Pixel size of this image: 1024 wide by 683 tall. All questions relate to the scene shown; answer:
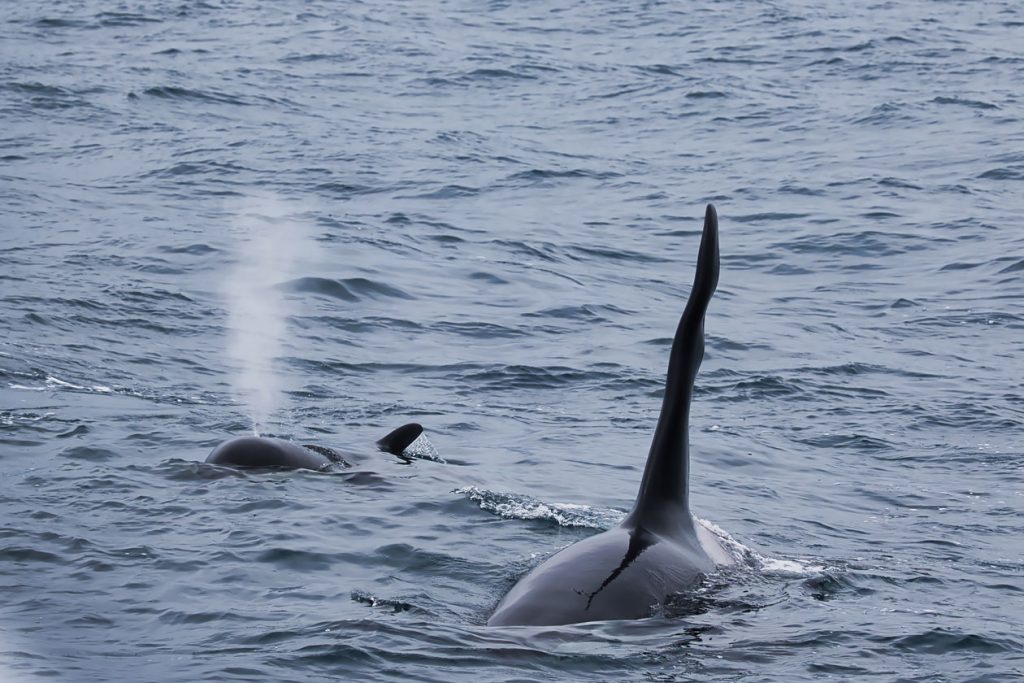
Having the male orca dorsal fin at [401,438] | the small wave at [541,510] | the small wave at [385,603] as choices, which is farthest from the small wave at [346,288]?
the small wave at [385,603]

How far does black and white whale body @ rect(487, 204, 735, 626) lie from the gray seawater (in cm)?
19

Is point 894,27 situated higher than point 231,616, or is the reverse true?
point 894,27

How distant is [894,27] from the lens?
42.8 metres

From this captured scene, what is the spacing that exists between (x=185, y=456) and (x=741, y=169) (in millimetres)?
18574

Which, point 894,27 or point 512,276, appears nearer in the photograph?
point 512,276

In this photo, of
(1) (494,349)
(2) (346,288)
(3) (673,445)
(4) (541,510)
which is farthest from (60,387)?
(3) (673,445)

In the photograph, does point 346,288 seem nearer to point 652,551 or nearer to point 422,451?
point 422,451

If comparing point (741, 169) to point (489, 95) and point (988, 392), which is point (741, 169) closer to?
point (489, 95)

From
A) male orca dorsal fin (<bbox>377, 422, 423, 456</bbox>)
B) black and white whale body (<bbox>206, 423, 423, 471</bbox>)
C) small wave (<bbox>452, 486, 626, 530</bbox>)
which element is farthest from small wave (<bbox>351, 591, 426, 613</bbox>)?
male orca dorsal fin (<bbox>377, 422, 423, 456</bbox>)

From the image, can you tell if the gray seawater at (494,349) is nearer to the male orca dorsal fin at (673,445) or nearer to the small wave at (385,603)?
the small wave at (385,603)

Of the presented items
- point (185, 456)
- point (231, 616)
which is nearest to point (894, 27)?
point (185, 456)

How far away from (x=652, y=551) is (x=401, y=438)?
15.1 ft

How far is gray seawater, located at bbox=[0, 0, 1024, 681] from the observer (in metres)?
8.70

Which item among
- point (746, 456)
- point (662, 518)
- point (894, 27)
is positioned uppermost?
point (894, 27)
